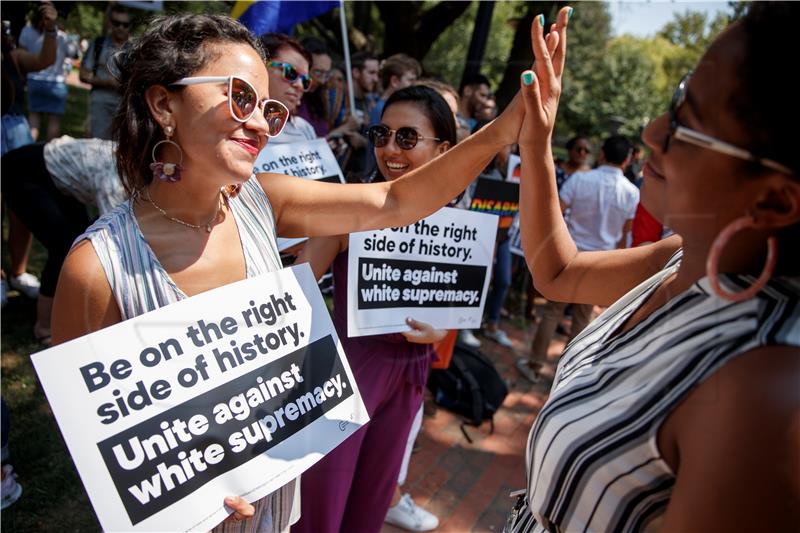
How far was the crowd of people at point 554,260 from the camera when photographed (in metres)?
0.92

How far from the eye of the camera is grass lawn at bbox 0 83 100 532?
8.82 ft

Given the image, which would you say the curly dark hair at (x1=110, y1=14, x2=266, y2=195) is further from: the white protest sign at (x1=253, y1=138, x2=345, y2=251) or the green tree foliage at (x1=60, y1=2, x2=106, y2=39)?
the green tree foliage at (x1=60, y1=2, x2=106, y2=39)

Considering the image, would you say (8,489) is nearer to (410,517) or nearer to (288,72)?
(410,517)

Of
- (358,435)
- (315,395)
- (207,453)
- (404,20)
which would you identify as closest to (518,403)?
(358,435)

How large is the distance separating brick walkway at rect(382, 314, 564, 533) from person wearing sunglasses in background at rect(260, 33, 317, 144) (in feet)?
7.21

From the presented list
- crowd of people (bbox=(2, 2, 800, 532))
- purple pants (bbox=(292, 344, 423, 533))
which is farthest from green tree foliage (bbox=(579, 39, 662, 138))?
crowd of people (bbox=(2, 2, 800, 532))

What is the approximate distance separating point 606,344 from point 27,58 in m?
5.57

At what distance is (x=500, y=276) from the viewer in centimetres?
564

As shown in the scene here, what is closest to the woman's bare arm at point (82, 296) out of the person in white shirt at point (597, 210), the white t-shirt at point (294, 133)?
the white t-shirt at point (294, 133)

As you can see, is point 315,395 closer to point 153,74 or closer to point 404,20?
point 153,74

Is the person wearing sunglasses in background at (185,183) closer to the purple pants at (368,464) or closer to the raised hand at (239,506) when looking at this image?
the raised hand at (239,506)

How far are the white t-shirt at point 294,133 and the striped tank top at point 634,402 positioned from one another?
2.58 metres

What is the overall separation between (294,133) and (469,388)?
209 cm

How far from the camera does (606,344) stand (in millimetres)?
1308
